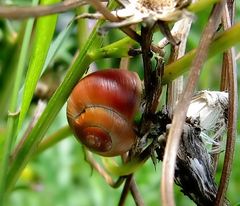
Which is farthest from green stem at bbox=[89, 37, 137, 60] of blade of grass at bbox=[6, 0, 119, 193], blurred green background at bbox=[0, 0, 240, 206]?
blurred green background at bbox=[0, 0, 240, 206]

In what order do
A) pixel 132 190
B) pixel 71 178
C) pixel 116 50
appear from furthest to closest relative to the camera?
pixel 71 178, pixel 132 190, pixel 116 50

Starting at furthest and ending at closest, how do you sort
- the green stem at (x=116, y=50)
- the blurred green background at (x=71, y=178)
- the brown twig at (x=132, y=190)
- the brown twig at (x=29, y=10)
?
the blurred green background at (x=71, y=178), the brown twig at (x=132, y=190), the green stem at (x=116, y=50), the brown twig at (x=29, y=10)

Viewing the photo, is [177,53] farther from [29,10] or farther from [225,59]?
[29,10]

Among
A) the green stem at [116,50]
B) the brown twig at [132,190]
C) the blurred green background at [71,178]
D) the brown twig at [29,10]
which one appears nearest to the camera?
the brown twig at [29,10]

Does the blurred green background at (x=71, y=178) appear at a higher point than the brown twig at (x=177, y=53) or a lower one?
lower

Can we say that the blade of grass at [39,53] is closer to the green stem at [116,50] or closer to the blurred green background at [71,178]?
the green stem at [116,50]

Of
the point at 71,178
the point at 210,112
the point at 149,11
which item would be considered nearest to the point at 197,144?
the point at 210,112

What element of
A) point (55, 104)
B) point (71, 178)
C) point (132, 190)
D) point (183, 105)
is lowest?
point (71, 178)

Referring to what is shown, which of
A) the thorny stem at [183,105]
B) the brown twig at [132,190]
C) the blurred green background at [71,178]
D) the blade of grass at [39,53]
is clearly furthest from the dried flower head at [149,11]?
the blurred green background at [71,178]
